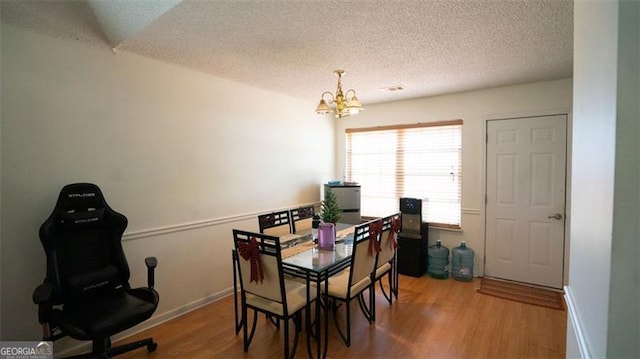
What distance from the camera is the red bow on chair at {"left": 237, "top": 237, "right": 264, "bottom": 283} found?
2.07 metres

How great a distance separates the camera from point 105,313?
1924 millimetres

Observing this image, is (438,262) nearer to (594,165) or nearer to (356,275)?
(356,275)

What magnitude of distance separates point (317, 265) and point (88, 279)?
5.30 feet

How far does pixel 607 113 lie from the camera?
77 centimetres

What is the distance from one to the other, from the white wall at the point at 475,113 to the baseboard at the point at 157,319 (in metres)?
2.89

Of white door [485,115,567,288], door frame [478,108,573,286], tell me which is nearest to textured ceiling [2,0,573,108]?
door frame [478,108,573,286]

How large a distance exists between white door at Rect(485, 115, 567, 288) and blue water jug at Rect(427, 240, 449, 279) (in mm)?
499

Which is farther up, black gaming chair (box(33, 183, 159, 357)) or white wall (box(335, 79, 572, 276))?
white wall (box(335, 79, 572, 276))

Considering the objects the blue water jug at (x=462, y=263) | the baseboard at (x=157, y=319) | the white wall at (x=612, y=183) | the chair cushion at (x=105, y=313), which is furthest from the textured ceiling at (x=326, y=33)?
the baseboard at (x=157, y=319)

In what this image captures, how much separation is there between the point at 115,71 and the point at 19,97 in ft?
2.14

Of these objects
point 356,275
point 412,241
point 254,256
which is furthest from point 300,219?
point 412,241

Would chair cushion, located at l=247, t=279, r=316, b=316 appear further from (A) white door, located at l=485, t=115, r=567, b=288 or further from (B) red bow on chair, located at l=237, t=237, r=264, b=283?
(A) white door, located at l=485, t=115, r=567, b=288

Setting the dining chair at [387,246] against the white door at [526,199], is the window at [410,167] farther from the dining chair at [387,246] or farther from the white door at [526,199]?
the dining chair at [387,246]

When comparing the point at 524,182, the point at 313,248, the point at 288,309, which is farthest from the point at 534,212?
the point at 288,309
